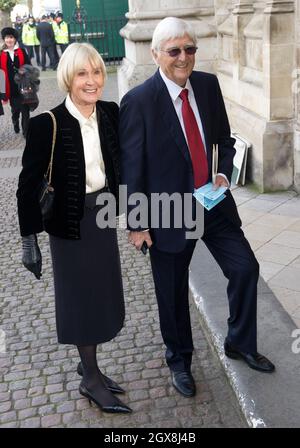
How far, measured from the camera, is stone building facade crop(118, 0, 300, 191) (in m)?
6.62

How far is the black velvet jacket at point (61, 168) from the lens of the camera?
10.2 feet

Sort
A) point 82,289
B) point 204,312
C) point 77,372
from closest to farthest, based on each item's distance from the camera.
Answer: point 82,289, point 77,372, point 204,312

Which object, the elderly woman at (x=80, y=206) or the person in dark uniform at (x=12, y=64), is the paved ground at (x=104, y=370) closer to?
the elderly woman at (x=80, y=206)

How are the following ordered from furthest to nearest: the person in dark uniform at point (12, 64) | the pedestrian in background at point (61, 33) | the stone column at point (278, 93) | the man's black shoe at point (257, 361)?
the pedestrian in background at point (61, 33), the person in dark uniform at point (12, 64), the stone column at point (278, 93), the man's black shoe at point (257, 361)

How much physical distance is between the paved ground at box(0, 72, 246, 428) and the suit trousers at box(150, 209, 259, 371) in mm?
239

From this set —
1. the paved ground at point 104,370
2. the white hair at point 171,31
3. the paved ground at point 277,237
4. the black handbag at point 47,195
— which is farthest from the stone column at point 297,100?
the black handbag at point 47,195

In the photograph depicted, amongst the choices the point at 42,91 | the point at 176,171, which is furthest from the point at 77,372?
the point at 42,91

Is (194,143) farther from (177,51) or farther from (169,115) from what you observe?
(177,51)

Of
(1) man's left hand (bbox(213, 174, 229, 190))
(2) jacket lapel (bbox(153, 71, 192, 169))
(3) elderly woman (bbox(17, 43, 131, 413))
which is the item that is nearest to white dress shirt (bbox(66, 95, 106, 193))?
(3) elderly woman (bbox(17, 43, 131, 413))

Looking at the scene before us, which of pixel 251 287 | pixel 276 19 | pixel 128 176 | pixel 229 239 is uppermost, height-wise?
pixel 276 19

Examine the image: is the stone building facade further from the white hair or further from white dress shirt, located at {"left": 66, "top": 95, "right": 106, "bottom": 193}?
white dress shirt, located at {"left": 66, "top": 95, "right": 106, "bottom": 193}

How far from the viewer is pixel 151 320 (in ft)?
14.9

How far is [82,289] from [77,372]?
76cm
